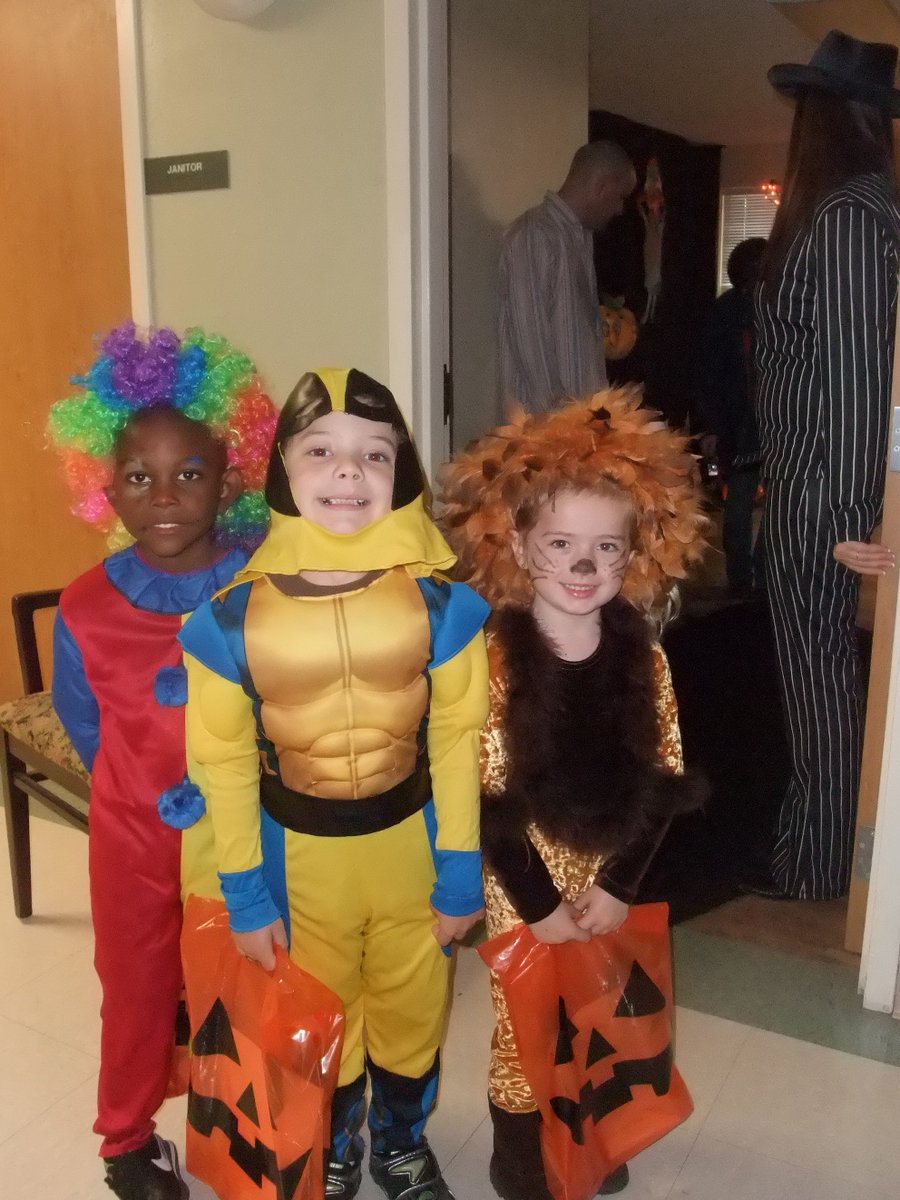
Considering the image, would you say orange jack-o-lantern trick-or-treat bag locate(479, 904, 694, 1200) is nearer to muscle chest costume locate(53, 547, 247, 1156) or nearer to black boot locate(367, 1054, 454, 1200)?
black boot locate(367, 1054, 454, 1200)

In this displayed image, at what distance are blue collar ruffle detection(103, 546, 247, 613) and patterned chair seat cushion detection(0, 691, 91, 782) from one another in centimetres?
76

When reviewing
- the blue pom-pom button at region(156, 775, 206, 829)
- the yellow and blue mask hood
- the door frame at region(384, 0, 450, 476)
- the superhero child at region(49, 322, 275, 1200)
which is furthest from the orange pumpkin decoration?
the blue pom-pom button at region(156, 775, 206, 829)

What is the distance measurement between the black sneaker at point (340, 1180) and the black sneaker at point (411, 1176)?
37mm

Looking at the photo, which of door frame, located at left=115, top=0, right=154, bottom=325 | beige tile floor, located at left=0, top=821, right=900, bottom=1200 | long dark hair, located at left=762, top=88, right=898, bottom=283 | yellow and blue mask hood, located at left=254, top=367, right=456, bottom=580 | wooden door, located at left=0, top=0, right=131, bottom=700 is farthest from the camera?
wooden door, located at left=0, top=0, right=131, bottom=700

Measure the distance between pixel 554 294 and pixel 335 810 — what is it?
6.15ft

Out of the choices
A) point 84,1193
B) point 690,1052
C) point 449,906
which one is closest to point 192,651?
point 449,906

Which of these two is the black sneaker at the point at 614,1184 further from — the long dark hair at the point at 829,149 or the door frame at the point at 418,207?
the long dark hair at the point at 829,149

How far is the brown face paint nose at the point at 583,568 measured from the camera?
3.99 ft

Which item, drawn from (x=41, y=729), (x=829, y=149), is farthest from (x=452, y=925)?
(x=829, y=149)

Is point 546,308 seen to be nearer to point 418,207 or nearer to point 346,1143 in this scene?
point 418,207

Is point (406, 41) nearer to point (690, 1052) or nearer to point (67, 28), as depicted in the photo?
point (67, 28)

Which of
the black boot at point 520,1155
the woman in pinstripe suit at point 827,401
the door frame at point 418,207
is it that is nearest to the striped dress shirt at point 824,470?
the woman in pinstripe suit at point 827,401

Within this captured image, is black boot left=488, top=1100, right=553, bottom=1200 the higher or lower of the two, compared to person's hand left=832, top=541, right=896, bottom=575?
lower

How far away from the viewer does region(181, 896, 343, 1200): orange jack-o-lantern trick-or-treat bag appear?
1201 mm
